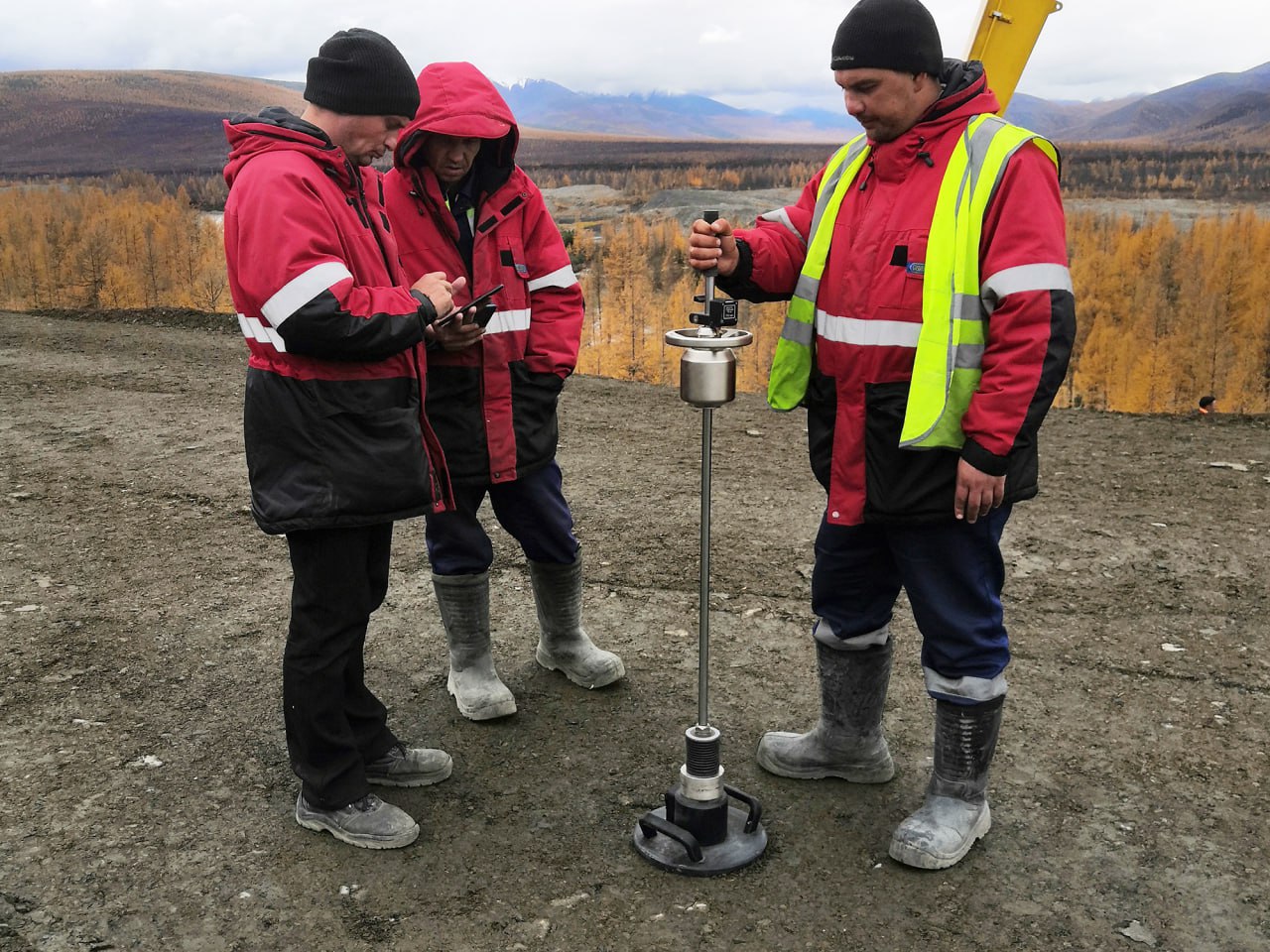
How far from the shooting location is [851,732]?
3.09 metres

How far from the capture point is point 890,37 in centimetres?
243

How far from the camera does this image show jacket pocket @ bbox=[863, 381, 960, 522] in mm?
2547

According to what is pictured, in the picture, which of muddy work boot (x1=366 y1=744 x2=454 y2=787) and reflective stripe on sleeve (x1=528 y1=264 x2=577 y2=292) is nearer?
muddy work boot (x1=366 y1=744 x2=454 y2=787)

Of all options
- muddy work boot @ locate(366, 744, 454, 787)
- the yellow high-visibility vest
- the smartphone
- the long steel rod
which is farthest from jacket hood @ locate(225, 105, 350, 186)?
A: muddy work boot @ locate(366, 744, 454, 787)

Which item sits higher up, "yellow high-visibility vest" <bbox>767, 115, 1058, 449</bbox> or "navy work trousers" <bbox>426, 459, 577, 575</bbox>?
"yellow high-visibility vest" <bbox>767, 115, 1058, 449</bbox>

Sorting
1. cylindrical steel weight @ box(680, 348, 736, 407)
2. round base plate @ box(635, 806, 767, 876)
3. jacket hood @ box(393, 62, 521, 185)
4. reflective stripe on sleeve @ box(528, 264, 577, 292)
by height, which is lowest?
round base plate @ box(635, 806, 767, 876)

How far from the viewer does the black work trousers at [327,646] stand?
8.63ft

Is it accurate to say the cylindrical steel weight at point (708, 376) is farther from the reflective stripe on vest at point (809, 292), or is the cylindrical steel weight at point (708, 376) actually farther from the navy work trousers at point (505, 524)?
the navy work trousers at point (505, 524)

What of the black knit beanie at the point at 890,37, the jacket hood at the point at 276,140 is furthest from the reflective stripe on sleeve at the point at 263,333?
the black knit beanie at the point at 890,37

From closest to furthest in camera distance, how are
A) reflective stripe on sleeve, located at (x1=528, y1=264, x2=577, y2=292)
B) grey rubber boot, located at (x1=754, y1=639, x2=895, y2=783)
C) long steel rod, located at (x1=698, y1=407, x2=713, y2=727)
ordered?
long steel rod, located at (x1=698, y1=407, x2=713, y2=727), grey rubber boot, located at (x1=754, y1=639, x2=895, y2=783), reflective stripe on sleeve, located at (x1=528, y1=264, x2=577, y2=292)

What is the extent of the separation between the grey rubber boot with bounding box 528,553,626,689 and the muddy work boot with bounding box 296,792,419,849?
0.97m

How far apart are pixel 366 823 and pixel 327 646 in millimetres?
486

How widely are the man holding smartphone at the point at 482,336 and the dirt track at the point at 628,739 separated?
1.56ft

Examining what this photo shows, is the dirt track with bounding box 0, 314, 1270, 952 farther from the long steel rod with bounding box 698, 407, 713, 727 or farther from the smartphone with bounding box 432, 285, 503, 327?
the smartphone with bounding box 432, 285, 503, 327
